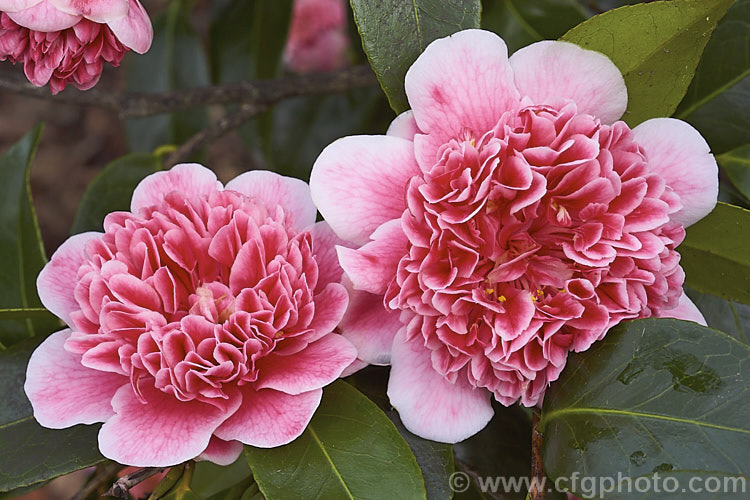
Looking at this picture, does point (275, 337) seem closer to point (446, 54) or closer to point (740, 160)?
point (446, 54)

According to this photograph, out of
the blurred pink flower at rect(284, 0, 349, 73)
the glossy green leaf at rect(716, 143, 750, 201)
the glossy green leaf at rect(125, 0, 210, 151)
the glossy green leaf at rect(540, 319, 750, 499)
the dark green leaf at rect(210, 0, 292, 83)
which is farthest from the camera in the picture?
the blurred pink flower at rect(284, 0, 349, 73)

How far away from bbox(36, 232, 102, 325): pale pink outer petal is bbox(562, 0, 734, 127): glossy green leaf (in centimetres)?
50

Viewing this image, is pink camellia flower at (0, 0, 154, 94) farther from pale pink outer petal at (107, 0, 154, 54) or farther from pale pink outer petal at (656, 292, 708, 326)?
pale pink outer petal at (656, 292, 708, 326)

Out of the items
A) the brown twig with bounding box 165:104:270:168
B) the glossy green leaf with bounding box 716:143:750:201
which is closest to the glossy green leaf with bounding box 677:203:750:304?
the glossy green leaf with bounding box 716:143:750:201

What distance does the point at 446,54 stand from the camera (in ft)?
2.26

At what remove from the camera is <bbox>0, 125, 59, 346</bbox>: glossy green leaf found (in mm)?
1055

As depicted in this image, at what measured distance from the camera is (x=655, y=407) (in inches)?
25.9

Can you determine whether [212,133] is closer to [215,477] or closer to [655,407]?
[215,477]

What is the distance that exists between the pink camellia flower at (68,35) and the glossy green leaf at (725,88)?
2.12ft

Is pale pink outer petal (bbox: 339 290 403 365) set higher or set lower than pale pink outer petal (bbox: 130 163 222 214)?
lower

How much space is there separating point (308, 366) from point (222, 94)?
2.14 ft

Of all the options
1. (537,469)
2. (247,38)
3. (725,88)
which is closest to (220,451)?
(537,469)

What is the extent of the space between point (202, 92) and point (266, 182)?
501 mm

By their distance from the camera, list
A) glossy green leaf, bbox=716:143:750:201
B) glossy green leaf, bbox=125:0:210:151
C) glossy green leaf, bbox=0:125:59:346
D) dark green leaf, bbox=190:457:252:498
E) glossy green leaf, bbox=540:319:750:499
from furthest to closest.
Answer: glossy green leaf, bbox=125:0:210:151
glossy green leaf, bbox=0:125:59:346
glossy green leaf, bbox=716:143:750:201
dark green leaf, bbox=190:457:252:498
glossy green leaf, bbox=540:319:750:499
